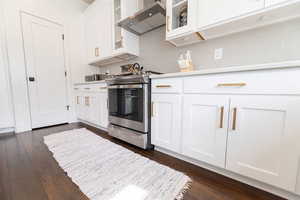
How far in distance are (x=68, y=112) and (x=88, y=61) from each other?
4.19 feet

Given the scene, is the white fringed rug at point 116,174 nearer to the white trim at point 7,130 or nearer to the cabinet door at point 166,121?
the cabinet door at point 166,121

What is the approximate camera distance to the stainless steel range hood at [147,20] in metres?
1.57

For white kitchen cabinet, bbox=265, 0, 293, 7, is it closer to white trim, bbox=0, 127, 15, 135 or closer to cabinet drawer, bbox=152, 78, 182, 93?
cabinet drawer, bbox=152, 78, 182, 93

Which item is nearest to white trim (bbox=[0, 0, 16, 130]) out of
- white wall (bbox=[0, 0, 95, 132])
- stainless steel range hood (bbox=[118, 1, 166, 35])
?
white wall (bbox=[0, 0, 95, 132])

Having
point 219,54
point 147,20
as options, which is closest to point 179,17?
point 147,20

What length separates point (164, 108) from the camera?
4.53 feet

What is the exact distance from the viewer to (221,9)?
1.15m

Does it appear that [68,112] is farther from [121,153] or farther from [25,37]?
[121,153]

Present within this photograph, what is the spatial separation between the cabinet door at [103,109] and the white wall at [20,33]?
1.21 meters

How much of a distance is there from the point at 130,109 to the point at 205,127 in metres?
0.96

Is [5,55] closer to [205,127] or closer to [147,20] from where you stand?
[147,20]

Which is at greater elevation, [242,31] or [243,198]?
[242,31]

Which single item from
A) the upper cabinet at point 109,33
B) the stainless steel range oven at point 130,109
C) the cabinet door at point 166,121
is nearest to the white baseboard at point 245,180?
the cabinet door at point 166,121

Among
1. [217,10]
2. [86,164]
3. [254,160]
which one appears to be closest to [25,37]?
[86,164]
